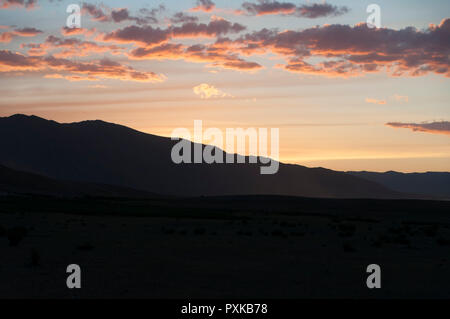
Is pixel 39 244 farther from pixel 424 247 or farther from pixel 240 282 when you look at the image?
pixel 424 247

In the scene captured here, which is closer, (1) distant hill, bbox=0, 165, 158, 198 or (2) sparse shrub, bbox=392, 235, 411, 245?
(2) sparse shrub, bbox=392, 235, 411, 245

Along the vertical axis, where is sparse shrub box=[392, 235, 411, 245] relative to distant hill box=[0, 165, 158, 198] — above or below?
below

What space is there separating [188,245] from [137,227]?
37.2 feet

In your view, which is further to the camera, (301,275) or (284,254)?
(284,254)

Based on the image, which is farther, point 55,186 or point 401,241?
point 55,186

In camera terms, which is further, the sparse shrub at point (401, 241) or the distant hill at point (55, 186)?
the distant hill at point (55, 186)

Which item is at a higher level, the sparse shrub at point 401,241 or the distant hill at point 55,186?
the distant hill at point 55,186

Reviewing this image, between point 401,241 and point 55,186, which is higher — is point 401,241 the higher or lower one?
the lower one
